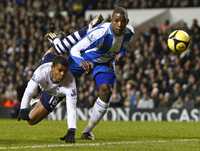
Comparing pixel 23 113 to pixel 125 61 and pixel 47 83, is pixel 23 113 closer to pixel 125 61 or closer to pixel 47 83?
pixel 47 83

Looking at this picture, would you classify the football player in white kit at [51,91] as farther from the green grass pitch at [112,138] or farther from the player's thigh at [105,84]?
the player's thigh at [105,84]

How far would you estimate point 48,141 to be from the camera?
45.6 ft

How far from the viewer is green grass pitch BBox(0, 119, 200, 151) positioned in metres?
12.6

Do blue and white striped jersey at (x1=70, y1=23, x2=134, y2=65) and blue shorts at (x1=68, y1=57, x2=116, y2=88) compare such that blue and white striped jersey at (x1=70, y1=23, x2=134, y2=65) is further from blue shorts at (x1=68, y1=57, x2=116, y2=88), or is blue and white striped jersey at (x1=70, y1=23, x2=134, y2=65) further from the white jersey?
the white jersey

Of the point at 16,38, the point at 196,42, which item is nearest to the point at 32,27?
the point at 16,38

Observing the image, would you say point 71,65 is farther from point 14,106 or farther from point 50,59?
point 14,106

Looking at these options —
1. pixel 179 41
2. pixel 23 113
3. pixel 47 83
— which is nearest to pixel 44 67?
pixel 47 83

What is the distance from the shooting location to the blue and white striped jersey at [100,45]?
570 inches

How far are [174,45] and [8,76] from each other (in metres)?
17.3

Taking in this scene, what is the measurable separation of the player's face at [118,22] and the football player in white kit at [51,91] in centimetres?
119

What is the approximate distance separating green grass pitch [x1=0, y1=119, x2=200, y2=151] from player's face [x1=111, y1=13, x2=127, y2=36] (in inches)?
76.1

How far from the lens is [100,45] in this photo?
48.3 ft

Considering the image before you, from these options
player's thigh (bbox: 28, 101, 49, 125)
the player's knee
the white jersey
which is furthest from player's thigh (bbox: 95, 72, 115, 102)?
player's thigh (bbox: 28, 101, 49, 125)

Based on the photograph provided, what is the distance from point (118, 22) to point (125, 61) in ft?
49.8
